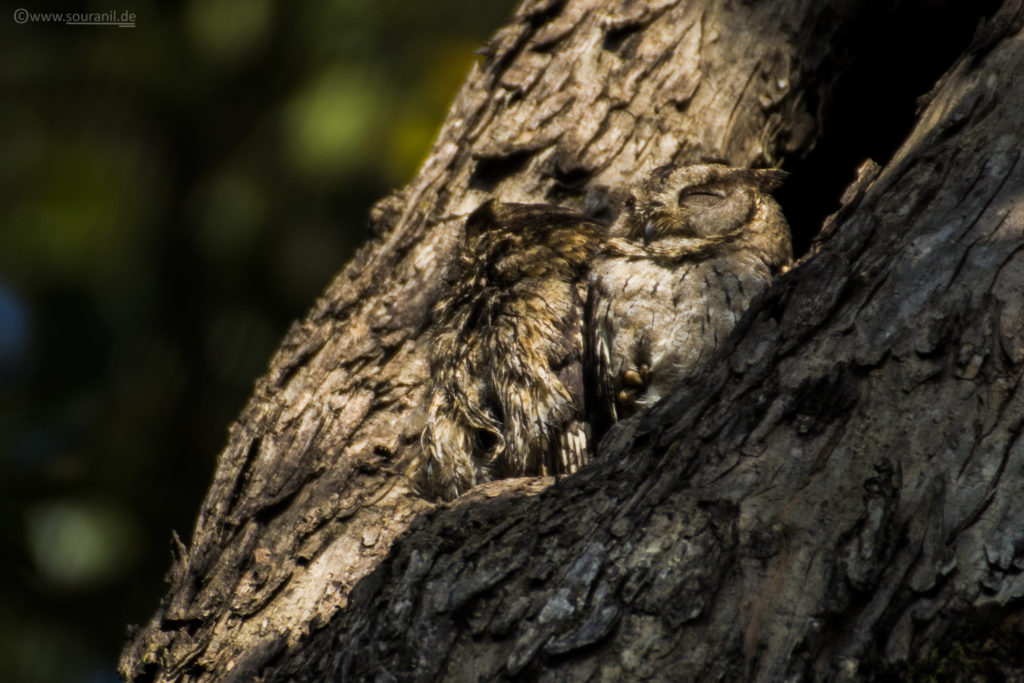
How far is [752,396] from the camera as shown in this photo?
1797 mm

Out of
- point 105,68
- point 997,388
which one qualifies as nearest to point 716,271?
point 997,388

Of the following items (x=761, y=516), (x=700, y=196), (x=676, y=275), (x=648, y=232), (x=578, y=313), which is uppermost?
(x=700, y=196)

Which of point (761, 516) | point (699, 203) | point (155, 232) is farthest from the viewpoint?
point (155, 232)

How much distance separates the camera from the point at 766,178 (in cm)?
304

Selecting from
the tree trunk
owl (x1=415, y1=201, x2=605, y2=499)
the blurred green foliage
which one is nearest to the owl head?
owl (x1=415, y1=201, x2=605, y2=499)

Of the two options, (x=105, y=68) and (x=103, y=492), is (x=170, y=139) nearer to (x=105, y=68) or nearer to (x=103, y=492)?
(x=105, y=68)

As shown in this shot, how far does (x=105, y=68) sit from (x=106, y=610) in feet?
10.5

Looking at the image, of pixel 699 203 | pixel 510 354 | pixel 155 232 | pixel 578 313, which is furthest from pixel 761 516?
pixel 155 232

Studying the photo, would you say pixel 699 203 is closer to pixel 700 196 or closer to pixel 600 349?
pixel 700 196

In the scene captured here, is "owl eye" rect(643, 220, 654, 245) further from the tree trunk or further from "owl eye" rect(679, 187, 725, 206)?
the tree trunk

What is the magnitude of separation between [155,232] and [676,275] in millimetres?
3640

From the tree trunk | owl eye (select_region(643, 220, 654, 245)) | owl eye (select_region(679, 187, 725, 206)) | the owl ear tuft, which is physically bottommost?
the tree trunk

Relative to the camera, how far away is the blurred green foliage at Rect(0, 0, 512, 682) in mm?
4816

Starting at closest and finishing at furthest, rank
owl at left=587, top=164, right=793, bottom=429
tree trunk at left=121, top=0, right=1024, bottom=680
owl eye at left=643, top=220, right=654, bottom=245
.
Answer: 1. tree trunk at left=121, top=0, right=1024, bottom=680
2. owl at left=587, top=164, right=793, bottom=429
3. owl eye at left=643, top=220, right=654, bottom=245
